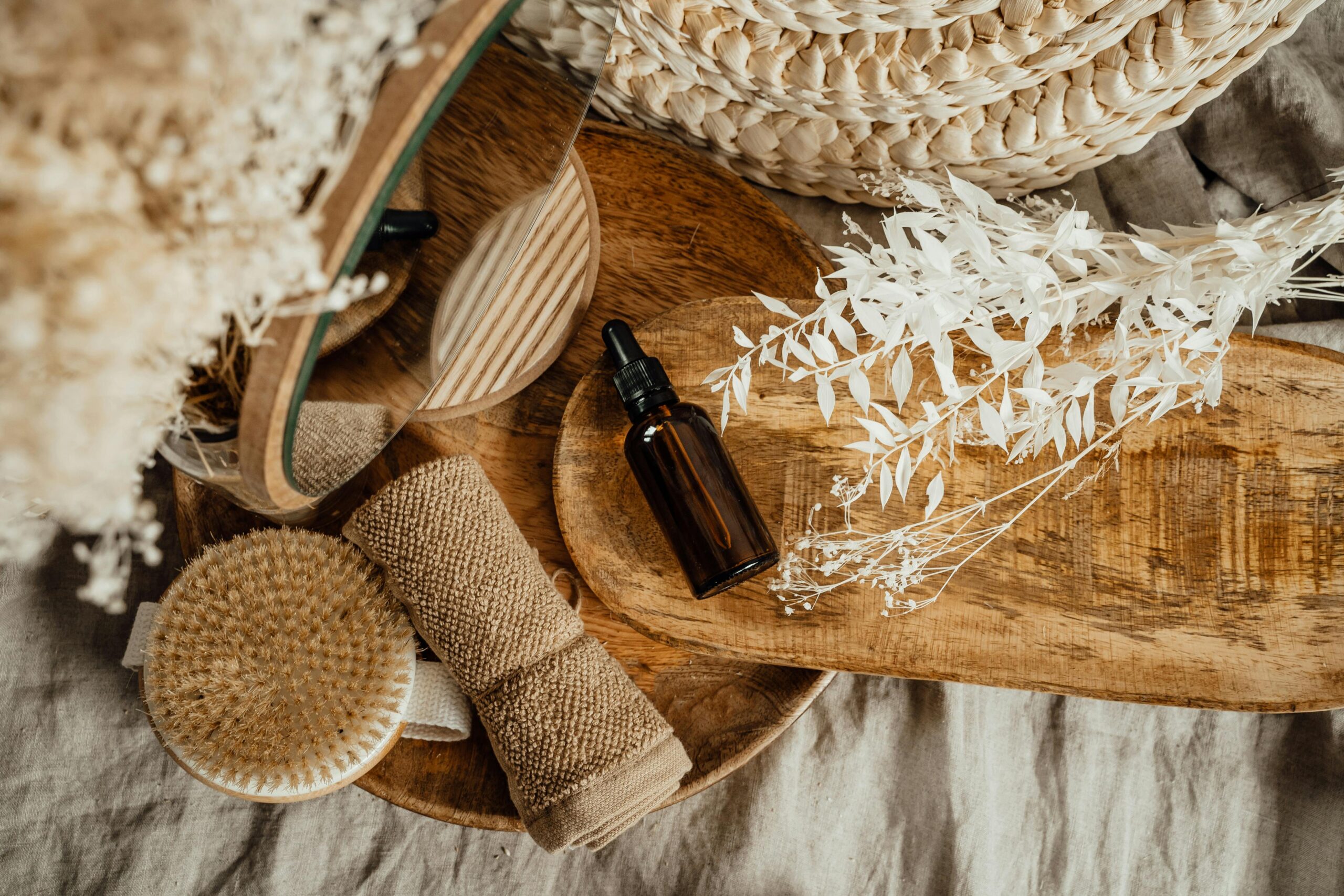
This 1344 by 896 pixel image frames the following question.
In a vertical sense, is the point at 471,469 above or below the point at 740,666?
above

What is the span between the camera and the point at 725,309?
23.2 inches

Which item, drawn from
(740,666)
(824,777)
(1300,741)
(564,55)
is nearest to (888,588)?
(740,666)

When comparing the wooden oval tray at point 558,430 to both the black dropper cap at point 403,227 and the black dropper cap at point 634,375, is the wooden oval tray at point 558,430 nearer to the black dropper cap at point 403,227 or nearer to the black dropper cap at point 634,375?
the black dropper cap at point 634,375

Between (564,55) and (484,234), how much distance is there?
0.30 feet

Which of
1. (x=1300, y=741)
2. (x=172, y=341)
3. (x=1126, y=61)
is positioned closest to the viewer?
(x=172, y=341)

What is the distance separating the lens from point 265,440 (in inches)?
11.7

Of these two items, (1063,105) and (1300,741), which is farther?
(1300,741)

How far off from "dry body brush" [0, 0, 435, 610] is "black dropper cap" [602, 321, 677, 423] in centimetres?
28

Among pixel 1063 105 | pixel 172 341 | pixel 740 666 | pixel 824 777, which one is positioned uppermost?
pixel 1063 105

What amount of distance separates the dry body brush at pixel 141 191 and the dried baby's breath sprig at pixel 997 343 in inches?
11.5

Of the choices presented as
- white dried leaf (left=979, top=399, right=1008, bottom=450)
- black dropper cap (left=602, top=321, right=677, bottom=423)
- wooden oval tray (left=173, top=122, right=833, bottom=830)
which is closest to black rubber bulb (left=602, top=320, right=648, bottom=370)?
black dropper cap (left=602, top=321, right=677, bottom=423)

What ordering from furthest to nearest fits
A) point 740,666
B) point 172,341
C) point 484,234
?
point 740,666 < point 484,234 < point 172,341

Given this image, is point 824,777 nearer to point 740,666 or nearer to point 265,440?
point 740,666

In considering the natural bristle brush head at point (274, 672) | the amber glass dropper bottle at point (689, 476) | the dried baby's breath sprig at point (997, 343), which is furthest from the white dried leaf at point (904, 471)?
the natural bristle brush head at point (274, 672)
